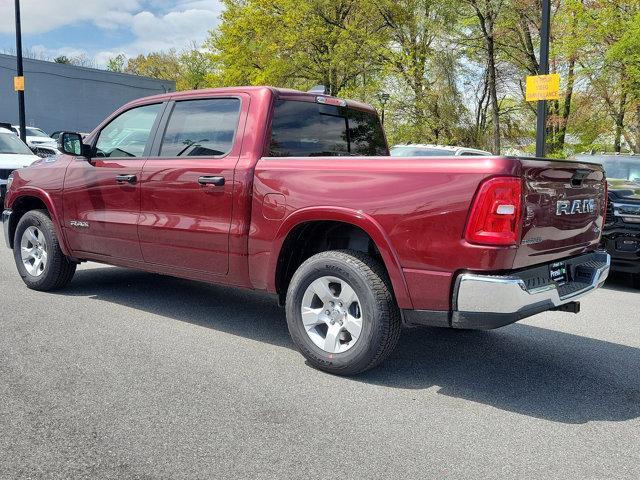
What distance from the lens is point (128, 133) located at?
5.61 metres

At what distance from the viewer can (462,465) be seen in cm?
297

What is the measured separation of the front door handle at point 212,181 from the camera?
15.1ft

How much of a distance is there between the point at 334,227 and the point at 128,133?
233cm

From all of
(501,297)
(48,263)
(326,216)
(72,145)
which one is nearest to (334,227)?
(326,216)

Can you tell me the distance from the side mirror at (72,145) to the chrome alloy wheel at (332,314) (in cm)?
277

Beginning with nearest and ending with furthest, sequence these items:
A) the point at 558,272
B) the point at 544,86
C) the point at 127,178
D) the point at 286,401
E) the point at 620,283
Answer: the point at 286,401 < the point at 558,272 < the point at 127,178 < the point at 620,283 < the point at 544,86

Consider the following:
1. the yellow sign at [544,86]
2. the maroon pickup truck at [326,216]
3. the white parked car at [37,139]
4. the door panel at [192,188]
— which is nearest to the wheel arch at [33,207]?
the maroon pickup truck at [326,216]

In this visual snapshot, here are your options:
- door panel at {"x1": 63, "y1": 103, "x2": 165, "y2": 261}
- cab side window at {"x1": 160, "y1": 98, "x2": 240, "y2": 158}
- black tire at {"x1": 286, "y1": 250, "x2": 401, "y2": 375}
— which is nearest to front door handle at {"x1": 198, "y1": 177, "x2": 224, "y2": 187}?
cab side window at {"x1": 160, "y1": 98, "x2": 240, "y2": 158}

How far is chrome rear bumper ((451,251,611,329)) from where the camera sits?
3.45 metres

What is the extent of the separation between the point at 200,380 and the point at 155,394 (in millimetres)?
336

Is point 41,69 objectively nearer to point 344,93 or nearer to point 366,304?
point 344,93

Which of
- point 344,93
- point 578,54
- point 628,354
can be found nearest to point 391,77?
point 344,93

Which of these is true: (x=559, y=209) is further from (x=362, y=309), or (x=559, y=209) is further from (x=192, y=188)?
(x=192, y=188)

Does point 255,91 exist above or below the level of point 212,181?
above
